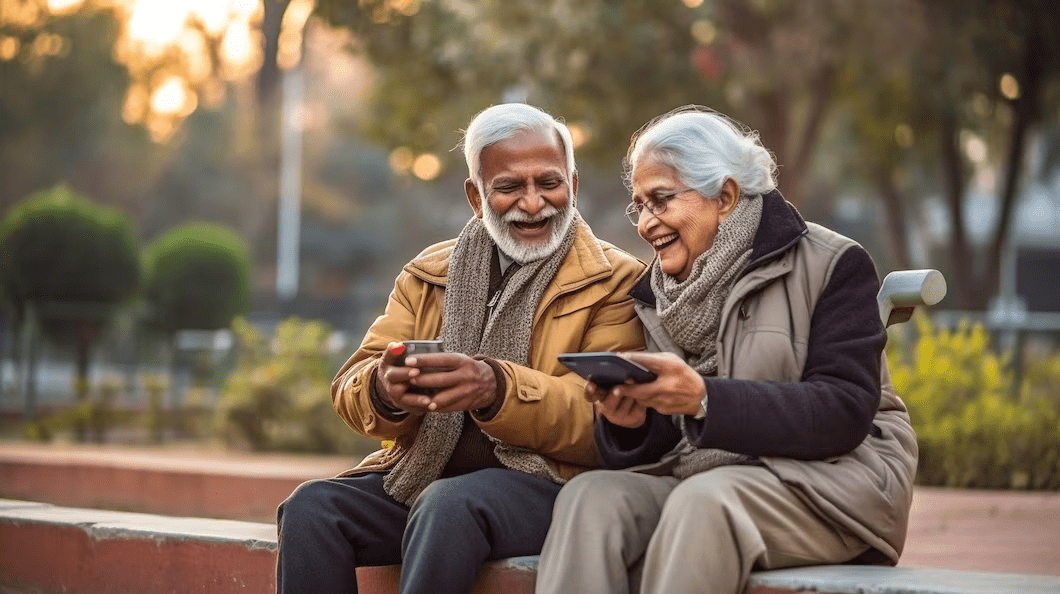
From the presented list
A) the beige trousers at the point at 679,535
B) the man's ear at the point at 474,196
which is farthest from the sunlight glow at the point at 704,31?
the beige trousers at the point at 679,535

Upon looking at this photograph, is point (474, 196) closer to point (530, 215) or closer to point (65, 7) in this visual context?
point (530, 215)

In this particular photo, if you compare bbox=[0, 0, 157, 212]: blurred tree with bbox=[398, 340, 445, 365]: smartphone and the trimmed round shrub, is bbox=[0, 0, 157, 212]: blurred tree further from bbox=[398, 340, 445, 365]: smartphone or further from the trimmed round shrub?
bbox=[398, 340, 445, 365]: smartphone

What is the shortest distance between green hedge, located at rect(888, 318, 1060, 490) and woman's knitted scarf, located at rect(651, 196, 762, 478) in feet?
16.3

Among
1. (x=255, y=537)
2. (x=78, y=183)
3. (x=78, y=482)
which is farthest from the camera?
(x=78, y=183)

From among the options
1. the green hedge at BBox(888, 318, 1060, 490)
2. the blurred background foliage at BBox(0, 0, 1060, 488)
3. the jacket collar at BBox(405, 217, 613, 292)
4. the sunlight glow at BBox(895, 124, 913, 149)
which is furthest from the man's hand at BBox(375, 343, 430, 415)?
the sunlight glow at BBox(895, 124, 913, 149)

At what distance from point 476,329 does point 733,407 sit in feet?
3.22

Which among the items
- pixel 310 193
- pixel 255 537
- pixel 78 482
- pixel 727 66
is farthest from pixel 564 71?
pixel 310 193

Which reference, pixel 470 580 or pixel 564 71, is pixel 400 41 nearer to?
pixel 564 71

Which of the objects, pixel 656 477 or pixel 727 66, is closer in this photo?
pixel 656 477

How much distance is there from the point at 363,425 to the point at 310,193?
143 feet

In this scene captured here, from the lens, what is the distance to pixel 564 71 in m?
14.3

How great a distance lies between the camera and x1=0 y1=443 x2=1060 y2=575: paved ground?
548cm

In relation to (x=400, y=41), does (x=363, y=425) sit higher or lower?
lower

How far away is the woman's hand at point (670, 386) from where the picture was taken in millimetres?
3256
